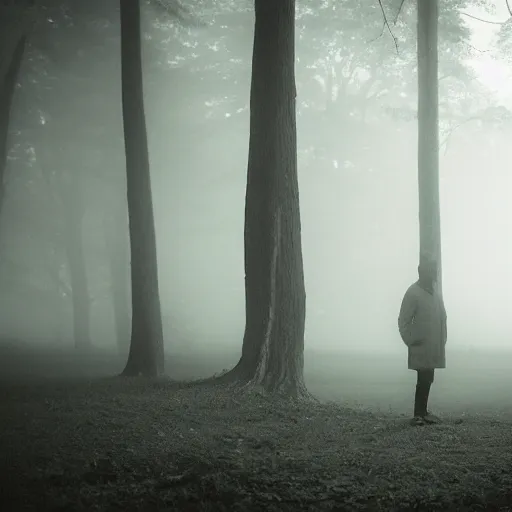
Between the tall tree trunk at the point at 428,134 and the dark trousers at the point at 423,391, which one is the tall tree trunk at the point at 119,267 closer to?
the tall tree trunk at the point at 428,134

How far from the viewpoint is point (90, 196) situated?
30938mm

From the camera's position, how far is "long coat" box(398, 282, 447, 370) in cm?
870

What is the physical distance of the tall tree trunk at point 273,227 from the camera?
412 inches

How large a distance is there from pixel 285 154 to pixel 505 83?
1252 centimetres

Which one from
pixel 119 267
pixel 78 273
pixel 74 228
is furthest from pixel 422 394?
pixel 78 273

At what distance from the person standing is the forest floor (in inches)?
18.8

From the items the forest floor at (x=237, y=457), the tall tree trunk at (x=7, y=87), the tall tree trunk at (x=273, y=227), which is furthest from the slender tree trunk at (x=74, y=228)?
the forest floor at (x=237, y=457)

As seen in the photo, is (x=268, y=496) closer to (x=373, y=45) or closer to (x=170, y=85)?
(x=373, y=45)

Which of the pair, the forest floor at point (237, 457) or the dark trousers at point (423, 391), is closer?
the forest floor at point (237, 457)

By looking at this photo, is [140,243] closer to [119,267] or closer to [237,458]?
[237,458]

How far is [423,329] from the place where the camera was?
873 centimetres

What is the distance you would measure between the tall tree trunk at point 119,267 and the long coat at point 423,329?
19.1 meters

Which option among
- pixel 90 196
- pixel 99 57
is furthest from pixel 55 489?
pixel 90 196

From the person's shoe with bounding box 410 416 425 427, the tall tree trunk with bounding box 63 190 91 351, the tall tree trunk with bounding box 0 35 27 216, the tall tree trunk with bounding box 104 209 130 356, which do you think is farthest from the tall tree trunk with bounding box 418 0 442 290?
the tall tree trunk with bounding box 63 190 91 351
